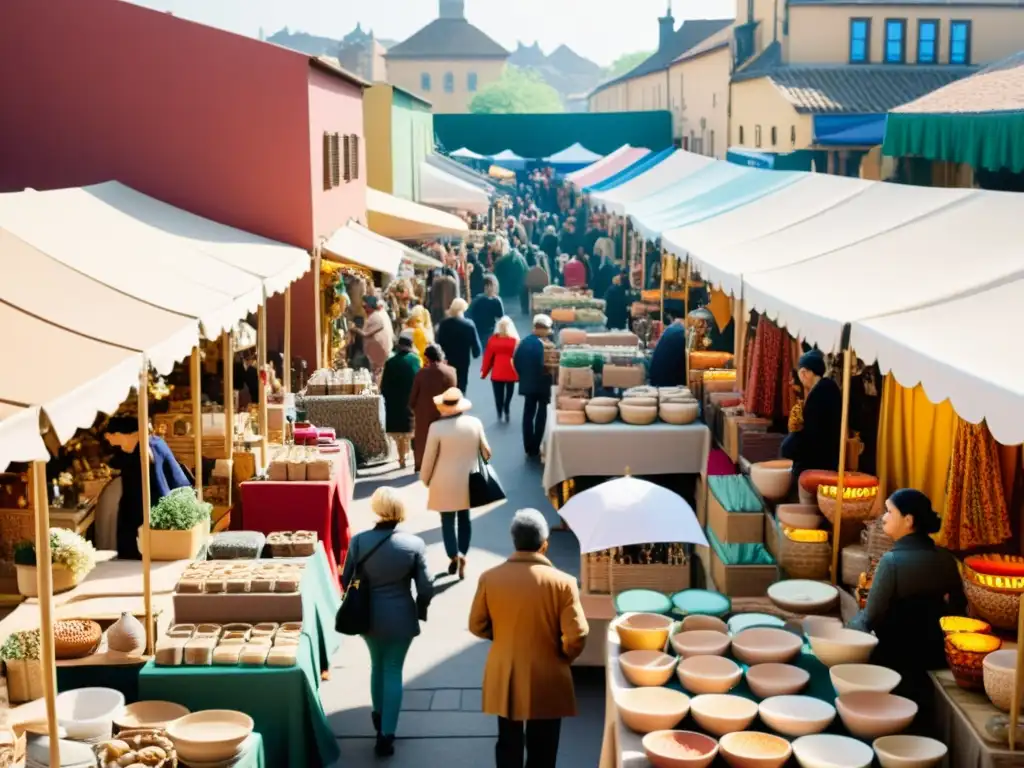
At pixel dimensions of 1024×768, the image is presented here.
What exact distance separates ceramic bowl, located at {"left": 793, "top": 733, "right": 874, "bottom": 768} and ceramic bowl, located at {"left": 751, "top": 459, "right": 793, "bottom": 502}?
386 cm

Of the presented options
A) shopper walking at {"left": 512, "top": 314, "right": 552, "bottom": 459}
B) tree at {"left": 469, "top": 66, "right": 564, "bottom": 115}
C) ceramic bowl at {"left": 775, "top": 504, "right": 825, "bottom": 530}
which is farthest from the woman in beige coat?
tree at {"left": 469, "top": 66, "right": 564, "bottom": 115}

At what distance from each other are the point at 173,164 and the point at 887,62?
97.1 ft

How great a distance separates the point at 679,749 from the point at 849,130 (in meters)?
27.6

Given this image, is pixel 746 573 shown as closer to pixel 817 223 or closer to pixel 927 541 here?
pixel 927 541

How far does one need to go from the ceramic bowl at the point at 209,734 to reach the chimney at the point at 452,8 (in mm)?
126207

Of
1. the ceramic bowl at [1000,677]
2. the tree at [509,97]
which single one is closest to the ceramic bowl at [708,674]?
the ceramic bowl at [1000,677]

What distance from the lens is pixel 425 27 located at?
11194 cm

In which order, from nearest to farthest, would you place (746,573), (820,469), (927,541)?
(927,541)
(746,573)
(820,469)

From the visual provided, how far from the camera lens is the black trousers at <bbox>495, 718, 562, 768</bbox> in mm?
6512

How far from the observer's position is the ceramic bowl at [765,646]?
6.05 metres

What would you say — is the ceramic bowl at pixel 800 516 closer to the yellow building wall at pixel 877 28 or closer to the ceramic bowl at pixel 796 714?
the ceramic bowl at pixel 796 714

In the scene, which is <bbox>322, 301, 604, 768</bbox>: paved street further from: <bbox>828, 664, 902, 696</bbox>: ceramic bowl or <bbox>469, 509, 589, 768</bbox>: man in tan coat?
<bbox>828, 664, 902, 696</bbox>: ceramic bowl

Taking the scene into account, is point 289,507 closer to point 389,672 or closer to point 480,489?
point 480,489

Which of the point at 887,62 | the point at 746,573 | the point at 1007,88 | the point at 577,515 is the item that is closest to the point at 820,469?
the point at 746,573
